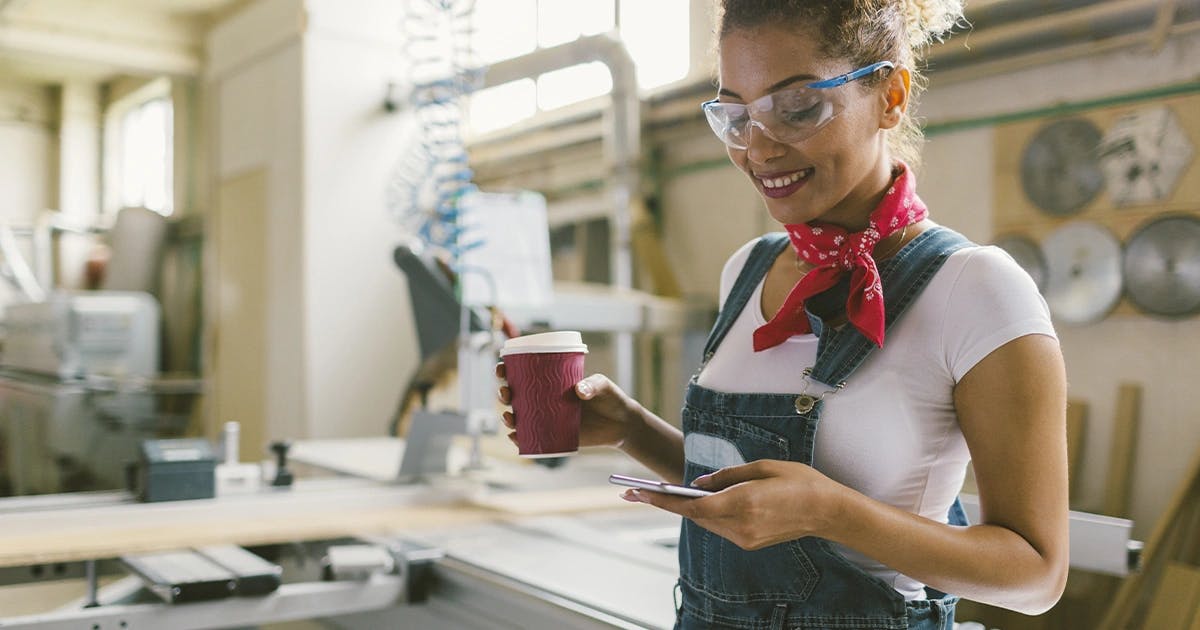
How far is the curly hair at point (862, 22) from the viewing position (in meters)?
0.89

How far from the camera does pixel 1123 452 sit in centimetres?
258

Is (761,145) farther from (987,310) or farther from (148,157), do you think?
(148,157)

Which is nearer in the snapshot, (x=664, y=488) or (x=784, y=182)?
(x=664, y=488)

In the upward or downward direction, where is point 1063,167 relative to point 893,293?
upward

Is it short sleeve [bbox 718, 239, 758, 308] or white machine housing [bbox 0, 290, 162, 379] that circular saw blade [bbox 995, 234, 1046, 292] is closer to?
short sleeve [bbox 718, 239, 758, 308]

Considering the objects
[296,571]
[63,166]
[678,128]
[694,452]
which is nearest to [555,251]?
[678,128]

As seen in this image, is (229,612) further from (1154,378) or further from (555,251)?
Result: (555,251)

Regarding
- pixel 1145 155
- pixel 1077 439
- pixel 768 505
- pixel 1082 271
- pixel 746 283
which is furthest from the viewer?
pixel 1082 271

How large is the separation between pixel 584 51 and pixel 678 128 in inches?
64.8

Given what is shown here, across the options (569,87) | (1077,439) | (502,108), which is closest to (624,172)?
(569,87)

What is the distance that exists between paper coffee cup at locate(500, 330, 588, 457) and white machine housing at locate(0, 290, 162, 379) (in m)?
3.45

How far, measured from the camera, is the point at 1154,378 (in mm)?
2564

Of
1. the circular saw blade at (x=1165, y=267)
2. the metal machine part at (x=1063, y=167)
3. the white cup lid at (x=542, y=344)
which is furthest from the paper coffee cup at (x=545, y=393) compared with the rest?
the metal machine part at (x=1063, y=167)

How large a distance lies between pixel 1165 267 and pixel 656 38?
2704 millimetres
